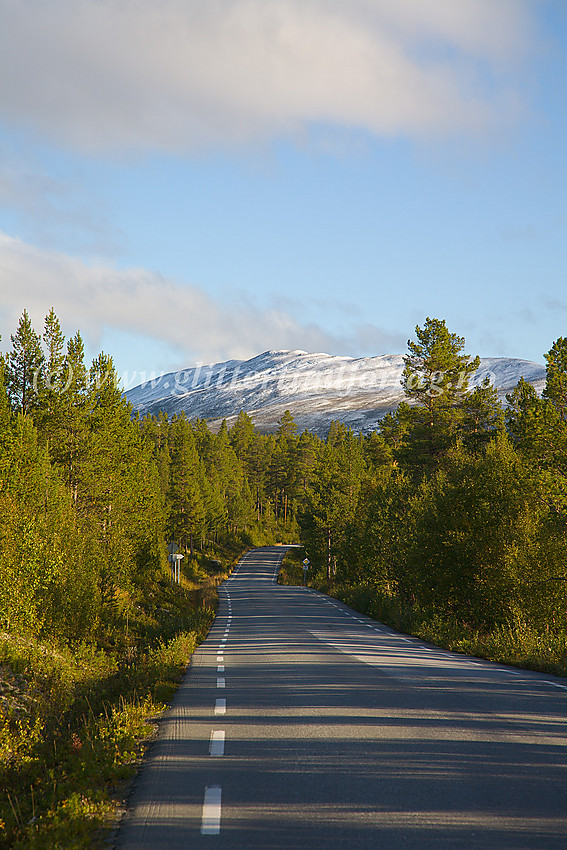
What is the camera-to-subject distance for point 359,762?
656 cm

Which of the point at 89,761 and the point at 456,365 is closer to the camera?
the point at 89,761

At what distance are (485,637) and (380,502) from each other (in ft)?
72.4

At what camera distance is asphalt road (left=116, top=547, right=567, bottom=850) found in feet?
16.0

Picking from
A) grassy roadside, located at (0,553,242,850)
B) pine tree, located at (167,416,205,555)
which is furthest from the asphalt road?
pine tree, located at (167,416,205,555)

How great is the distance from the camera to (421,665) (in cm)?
1361

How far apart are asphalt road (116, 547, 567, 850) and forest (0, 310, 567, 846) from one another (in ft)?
3.08

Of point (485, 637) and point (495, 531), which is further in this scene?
point (495, 531)

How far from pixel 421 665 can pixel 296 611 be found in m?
19.7

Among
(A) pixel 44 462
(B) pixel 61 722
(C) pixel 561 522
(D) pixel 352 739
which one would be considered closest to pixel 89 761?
(D) pixel 352 739

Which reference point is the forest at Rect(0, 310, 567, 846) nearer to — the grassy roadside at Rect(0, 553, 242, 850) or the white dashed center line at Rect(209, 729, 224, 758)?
the grassy roadside at Rect(0, 553, 242, 850)

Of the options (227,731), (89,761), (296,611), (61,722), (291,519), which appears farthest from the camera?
(291,519)

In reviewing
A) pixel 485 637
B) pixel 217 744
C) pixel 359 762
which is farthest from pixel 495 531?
pixel 359 762

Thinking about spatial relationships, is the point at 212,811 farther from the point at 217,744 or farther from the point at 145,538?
the point at 145,538

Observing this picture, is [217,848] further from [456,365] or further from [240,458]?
[240,458]
